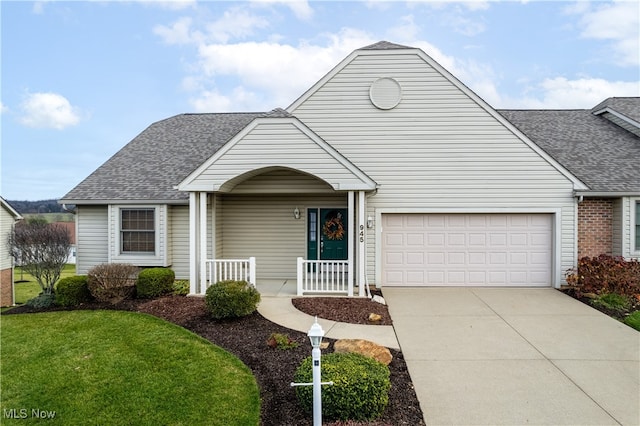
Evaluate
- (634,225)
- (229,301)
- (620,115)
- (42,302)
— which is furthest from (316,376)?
(620,115)

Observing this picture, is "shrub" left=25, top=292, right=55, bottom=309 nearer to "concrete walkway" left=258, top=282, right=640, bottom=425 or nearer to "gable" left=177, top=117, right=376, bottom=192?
"concrete walkway" left=258, top=282, right=640, bottom=425

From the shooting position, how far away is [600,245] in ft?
35.2

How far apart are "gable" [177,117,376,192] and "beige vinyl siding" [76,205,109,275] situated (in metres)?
5.07

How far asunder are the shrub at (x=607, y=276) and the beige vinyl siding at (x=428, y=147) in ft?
2.25

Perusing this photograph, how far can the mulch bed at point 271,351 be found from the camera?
13.6 feet

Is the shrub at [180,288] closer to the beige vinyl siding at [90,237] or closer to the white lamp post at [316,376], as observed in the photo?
the beige vinyl siding at [90,237]

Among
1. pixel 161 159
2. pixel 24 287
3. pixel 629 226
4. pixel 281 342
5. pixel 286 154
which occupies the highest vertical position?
pixel 161 159

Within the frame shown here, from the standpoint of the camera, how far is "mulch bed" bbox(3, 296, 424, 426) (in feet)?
13.6

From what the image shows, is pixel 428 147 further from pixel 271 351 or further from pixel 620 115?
pixel 620 115

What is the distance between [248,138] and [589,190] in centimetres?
926

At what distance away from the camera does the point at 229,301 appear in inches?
287

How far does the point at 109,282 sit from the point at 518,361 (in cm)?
893

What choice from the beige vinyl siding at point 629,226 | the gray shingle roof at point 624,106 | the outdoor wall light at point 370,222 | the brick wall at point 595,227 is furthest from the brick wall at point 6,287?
the gray shingle roof at point 624,106

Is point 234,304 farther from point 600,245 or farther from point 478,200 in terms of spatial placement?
point 600,245
